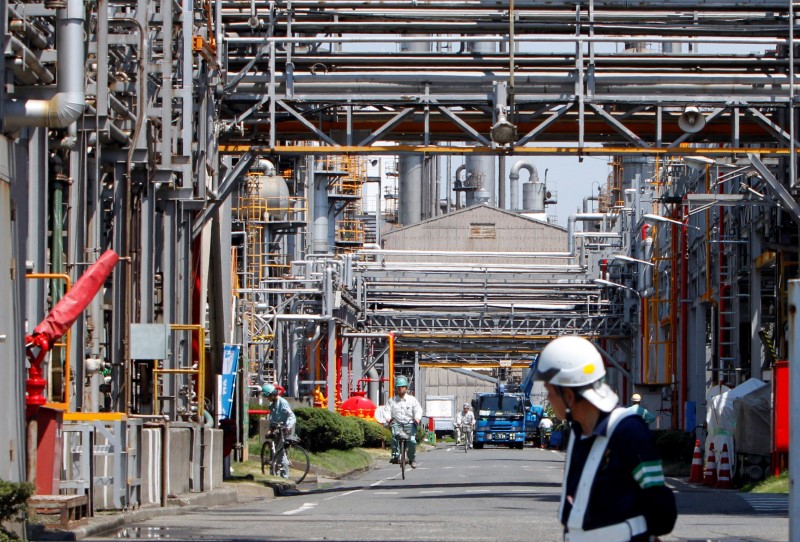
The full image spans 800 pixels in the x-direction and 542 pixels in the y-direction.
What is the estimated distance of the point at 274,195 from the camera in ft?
192

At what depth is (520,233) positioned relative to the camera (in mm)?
88188

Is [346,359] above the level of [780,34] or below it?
below

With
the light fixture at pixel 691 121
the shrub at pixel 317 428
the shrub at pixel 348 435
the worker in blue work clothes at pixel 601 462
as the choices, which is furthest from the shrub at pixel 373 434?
the worker in blue work clothes at pixel 601 462

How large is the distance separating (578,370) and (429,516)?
450 inches

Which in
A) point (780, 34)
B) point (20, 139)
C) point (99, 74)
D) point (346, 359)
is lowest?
point (346, 359)

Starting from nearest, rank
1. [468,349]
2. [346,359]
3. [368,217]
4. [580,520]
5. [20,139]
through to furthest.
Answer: [580,520], [20,139], [346,359], [468,349], [368,217]

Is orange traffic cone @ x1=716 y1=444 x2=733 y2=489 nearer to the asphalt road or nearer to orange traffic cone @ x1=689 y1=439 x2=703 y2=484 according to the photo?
the asphalt road

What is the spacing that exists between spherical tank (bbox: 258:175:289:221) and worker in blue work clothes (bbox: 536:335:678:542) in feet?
169

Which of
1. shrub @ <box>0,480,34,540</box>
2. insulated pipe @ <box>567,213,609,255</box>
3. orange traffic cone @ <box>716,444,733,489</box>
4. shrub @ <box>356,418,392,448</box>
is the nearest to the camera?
shrub @ <box>0,480,34,540</box>

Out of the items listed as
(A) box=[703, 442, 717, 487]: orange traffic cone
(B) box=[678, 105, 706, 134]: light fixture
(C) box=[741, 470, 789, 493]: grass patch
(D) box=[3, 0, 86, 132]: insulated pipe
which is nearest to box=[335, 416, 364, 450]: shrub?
(A) box=[703, 442, 717, 487]: orange traffic cone

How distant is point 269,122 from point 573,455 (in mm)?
20517

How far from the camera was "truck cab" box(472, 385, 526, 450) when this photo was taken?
63.5 metres

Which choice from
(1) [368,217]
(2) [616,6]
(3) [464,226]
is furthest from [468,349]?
(2) [616,6]

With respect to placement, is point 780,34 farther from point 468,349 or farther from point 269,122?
point 468,349
